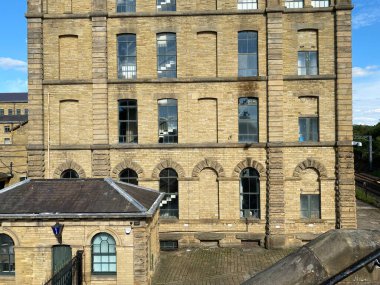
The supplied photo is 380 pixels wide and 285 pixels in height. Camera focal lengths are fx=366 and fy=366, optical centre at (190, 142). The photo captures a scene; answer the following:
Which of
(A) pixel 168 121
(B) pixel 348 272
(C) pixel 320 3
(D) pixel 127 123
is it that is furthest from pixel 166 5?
(B) pixel 348 272

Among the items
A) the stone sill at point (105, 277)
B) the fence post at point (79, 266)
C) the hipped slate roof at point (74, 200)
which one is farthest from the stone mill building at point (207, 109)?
the fence post at point (79, 266)

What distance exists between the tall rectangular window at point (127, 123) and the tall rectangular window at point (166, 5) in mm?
5540

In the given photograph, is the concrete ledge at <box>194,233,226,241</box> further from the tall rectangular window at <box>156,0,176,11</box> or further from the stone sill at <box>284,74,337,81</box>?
the tall rectangular window at <box>156,0,176,11</box>

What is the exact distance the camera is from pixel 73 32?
2055 cm

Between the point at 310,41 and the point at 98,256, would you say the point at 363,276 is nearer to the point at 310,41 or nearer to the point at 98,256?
the point at 98,256

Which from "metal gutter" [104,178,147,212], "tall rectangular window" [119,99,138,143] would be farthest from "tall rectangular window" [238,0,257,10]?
"metal gutter" [104,178,147,212]

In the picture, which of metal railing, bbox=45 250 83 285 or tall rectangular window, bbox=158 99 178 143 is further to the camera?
tall rectangular window, bbox=158 99 178 143

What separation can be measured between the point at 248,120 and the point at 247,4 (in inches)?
257

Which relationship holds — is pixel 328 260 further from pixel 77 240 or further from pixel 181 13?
pixel 181 13

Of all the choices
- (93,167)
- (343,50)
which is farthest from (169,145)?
(343,50)

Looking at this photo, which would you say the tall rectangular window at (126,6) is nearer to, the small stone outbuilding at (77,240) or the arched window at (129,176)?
the arched window at (129,176)

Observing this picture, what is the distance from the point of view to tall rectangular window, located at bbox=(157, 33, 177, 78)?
20609 mm

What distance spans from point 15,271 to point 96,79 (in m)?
10.7

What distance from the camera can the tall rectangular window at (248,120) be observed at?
20.5 meters
